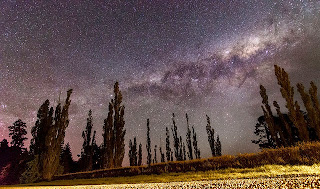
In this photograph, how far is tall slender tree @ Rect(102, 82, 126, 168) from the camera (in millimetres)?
19359

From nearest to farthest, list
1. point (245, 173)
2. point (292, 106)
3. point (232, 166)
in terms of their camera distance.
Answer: point (245, 173)
point (232, 166)
point (292, 106)

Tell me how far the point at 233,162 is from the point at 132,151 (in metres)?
37.7

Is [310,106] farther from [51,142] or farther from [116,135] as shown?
[51,142]

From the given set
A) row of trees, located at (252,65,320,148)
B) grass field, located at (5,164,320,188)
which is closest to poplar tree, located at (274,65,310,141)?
row of trees, located at (252,65,320,148)

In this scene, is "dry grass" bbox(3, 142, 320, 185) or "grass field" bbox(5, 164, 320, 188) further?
"dry grass" bbox(3, 142, 320, 185)

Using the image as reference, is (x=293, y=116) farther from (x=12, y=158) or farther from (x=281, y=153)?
(x=12, y=158)

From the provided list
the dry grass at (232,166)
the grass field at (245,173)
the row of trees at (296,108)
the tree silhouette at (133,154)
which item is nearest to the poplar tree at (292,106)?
the row of trees at (296,108)

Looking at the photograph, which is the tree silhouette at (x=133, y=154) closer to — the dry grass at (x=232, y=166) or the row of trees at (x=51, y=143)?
the row of trees at (x=51, y=143)

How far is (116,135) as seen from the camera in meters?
20.3

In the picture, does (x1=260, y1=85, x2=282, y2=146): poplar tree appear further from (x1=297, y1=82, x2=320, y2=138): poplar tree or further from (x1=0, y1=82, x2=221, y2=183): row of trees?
(x1=0, y1=82, x2=221, y2=183): row of trees

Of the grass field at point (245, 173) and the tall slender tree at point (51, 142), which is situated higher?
the tall slender tree at point (51, 142)

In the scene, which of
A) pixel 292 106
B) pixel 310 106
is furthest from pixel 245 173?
pixel 310 106

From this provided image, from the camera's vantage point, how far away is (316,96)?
1972 centimetres

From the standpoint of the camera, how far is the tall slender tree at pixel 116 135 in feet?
63.5
